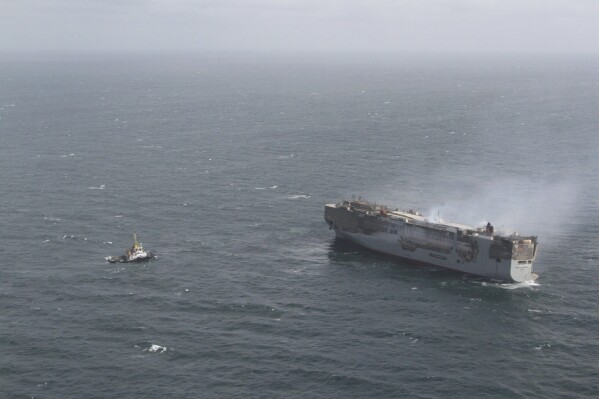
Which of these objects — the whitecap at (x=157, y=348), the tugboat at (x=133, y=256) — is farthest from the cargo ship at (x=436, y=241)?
the whitecap at (x=157, y=348)

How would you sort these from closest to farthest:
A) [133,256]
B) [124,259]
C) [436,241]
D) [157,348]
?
[157,348], [124,259], [133,256], [436,241]

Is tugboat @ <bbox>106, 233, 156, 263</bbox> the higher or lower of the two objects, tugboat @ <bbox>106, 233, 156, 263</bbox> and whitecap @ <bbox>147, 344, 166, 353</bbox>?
the higher

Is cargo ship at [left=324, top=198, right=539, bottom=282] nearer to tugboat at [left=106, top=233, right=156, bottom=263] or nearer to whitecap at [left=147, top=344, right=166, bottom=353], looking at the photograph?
tugboat at [left=106, top=233, right=156, bottom=263]

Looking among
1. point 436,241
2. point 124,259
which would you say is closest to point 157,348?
point 124,259

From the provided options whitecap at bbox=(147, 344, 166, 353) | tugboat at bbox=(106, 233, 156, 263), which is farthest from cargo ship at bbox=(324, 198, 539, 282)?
whitecap at bbox=(147, 344, 166, 353)

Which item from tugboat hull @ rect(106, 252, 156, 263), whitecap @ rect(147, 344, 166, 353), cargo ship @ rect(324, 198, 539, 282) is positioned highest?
cargo ship @ rect(324, 198, 539, 282)

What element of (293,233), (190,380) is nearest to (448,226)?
(293,233)

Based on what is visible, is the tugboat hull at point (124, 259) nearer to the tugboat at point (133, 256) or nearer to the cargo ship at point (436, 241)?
the tugboat at point (133, 256)

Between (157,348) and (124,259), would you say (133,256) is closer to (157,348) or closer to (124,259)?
(124,259)

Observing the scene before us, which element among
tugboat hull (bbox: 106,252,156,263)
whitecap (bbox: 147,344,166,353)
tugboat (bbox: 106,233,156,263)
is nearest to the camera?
whitecap (bbox: 147,344,166,353)
